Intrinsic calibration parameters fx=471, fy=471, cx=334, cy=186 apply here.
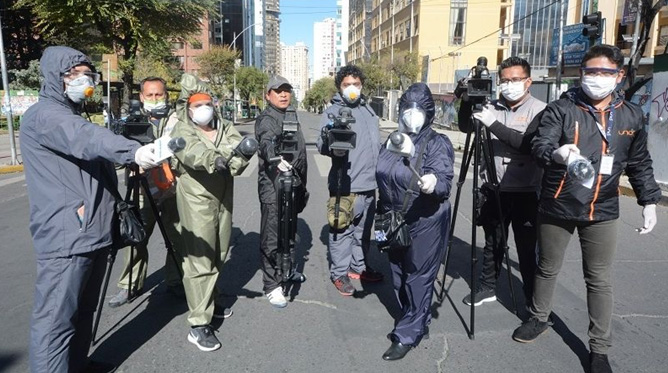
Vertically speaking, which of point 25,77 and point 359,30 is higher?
point 359,30

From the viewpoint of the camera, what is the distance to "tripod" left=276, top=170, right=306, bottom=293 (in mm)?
3576

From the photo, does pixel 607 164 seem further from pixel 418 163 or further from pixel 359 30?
pixel 359 30

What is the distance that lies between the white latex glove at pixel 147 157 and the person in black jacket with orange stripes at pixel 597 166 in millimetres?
2254

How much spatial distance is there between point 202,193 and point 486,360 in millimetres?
2287

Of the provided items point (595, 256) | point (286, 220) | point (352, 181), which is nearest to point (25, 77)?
point (352, 181)

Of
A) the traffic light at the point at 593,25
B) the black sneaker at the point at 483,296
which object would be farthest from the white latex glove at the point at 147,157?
the traffic light at the point at 593,25

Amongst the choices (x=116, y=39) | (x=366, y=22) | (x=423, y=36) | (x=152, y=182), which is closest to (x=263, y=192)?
(x=152, y=182)

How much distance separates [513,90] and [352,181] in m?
1.55

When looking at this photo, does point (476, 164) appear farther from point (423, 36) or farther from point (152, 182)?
point (423, 36)

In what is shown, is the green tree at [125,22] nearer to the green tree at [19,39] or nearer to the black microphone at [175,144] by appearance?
the black microphone at [175,144]

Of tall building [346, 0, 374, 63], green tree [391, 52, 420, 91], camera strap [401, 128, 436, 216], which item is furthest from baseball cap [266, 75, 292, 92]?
tall building [346, 0, 374, 63]

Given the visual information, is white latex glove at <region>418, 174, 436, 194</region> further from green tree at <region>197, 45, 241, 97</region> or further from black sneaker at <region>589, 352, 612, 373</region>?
green tree at <region>197, 45, 241, 97</region>

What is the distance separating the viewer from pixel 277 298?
4.08 meters

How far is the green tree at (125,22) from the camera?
53.6ft
